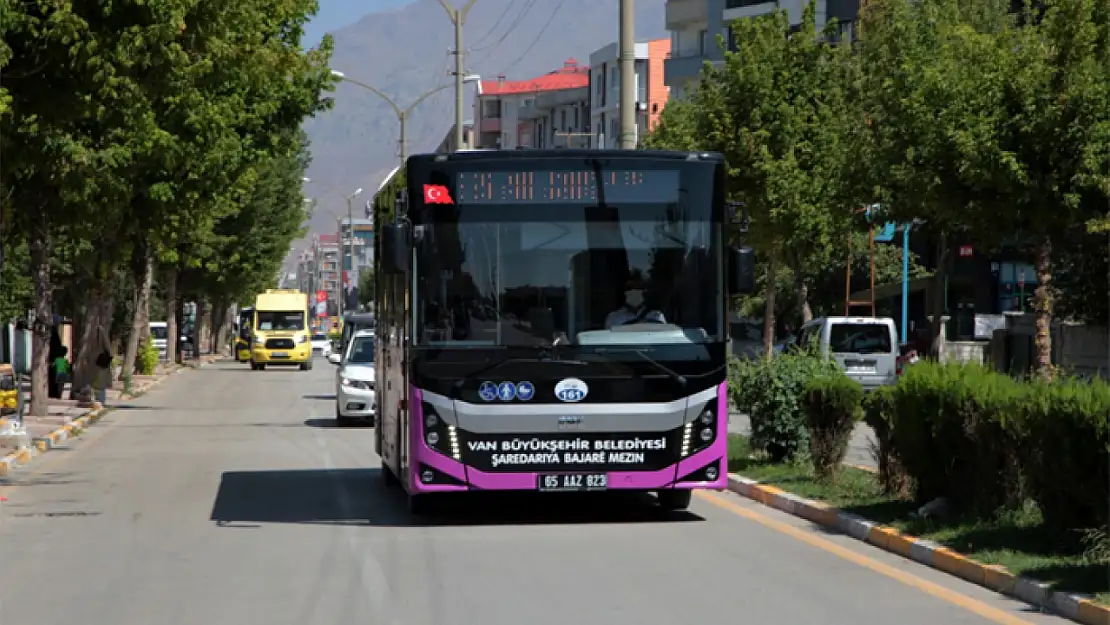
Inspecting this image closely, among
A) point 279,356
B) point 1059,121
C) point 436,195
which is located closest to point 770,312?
point 1059,121

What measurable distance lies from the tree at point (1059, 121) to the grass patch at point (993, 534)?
37.2 ft

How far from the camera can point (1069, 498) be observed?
10719mm

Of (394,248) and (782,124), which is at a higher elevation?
(782,124)

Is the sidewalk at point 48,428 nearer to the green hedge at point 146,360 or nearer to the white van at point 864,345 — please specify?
the green hedge at point 146,360

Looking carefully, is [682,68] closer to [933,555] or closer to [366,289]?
[933,555]

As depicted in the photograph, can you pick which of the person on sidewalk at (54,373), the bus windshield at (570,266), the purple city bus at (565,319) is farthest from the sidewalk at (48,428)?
the bus windshield at (570,266)

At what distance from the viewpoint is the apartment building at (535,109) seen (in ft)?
425

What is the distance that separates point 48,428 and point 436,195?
1701cm

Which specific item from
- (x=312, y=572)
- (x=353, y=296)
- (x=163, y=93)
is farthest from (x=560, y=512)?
(x=353, y=296)

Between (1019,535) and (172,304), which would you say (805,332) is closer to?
(1019,535)

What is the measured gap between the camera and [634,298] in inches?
548

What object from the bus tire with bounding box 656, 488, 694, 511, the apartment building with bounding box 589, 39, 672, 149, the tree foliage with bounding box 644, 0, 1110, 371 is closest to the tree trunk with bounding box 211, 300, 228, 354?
the apartment building with bounding box 589, 39, 672, 149

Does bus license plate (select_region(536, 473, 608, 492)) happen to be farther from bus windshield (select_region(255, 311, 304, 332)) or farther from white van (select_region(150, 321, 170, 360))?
white van (select_region(150, 321, 170, 360))

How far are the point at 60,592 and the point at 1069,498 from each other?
20.7ft
